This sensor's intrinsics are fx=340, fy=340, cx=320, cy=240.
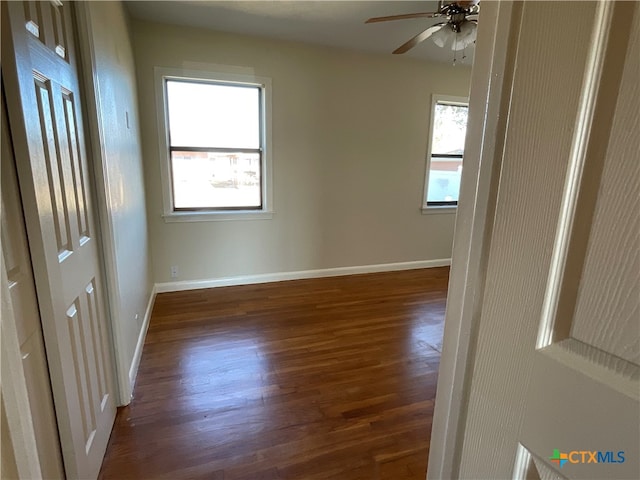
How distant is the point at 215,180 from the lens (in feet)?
11.6

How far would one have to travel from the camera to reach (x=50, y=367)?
1106 millimetres

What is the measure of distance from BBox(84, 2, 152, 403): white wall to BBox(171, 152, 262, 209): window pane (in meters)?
0.51

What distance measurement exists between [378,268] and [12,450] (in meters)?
3.86

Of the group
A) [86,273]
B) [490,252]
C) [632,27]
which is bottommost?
[86,273]

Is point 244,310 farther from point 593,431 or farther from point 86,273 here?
point 593,431

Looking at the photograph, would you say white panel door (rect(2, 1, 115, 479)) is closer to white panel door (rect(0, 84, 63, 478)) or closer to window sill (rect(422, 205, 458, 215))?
Answer: white panel door (rect(0, 84, 63, 478))

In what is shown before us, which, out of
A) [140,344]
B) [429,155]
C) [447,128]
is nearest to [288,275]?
[140,344]

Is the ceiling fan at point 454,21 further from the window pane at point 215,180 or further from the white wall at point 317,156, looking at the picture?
the window pane at point 215,180

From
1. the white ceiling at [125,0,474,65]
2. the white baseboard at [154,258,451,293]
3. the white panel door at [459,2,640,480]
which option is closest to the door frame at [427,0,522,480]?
the white panel door at [459,2,640,480]

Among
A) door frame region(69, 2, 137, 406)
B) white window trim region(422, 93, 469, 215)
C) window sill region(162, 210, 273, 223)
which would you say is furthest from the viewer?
white window trim region(422, 93, 469, 215)

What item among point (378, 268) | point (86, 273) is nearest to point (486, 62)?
point (86, 273)

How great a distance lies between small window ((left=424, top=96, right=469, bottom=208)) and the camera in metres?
4.20

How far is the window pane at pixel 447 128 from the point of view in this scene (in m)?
4.21

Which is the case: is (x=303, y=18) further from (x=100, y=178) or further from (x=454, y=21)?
(x=100, y=178)
